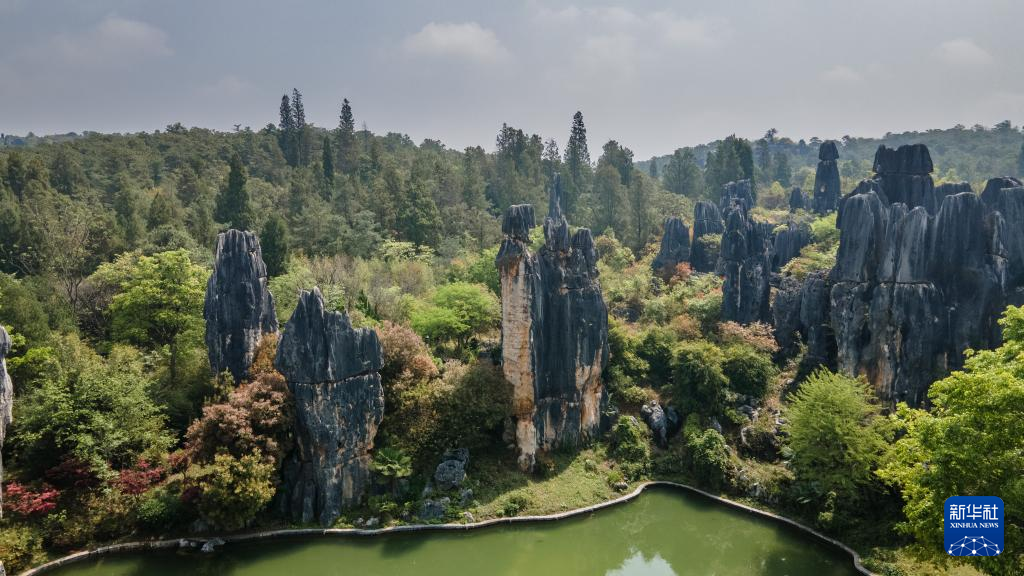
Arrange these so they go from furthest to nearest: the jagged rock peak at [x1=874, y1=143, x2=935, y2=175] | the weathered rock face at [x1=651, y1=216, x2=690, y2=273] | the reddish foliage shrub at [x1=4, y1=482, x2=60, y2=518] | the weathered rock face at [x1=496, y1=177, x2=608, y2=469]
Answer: the weathered rock face at [x1=651, y1=216, x2=690, y2=273] → the jagged rock peak at [x1=874, y1=143, x2=935, y2=175] → the weathered rock face at [x1=496, y1=177, x2=608, y2=469] → the reddish foliage shrub at [x1=4, y1=482, x2=60, y2=518]

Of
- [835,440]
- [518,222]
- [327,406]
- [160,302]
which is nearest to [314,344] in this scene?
[327,406]

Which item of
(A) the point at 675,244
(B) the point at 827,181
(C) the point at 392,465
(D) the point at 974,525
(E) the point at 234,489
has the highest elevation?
(B) the point at 827,181

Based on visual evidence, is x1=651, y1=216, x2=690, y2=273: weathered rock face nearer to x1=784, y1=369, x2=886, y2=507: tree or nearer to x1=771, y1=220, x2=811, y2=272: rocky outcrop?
x1=771, y1=220, x2=811, y2=272: rocky outcrop

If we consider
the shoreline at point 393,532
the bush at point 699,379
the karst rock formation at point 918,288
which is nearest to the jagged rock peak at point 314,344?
the shoreline at point 393,532

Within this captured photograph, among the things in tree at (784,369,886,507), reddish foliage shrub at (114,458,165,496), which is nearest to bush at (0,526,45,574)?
reddish foliage shrub at (114,458,165,496)

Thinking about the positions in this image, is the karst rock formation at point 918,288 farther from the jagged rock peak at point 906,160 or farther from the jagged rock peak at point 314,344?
the jagged rock peak at point 314,344

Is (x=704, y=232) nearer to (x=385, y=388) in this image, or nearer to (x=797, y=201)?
(x=797, y=201)

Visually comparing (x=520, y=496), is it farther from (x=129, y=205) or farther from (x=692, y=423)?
(x=129, y=205)
